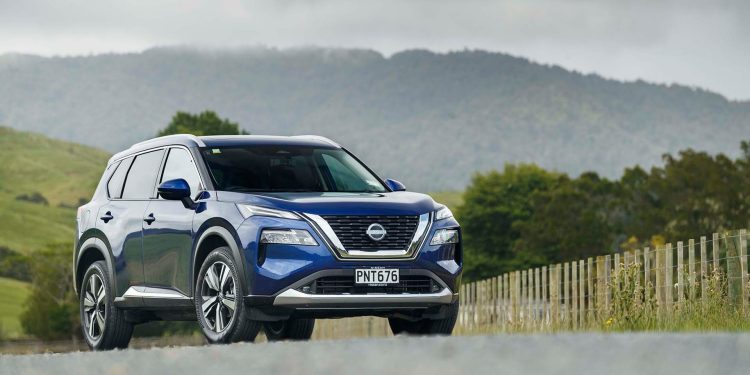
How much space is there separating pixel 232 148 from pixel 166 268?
1328mm

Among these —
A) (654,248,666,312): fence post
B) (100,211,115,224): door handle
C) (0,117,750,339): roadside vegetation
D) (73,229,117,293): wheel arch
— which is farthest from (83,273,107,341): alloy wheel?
(0,117,750,339): roadside vegetation

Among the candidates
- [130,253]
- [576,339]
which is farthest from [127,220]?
[576,339]

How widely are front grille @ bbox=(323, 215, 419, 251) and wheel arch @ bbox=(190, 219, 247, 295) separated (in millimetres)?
797

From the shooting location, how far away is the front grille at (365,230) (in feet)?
38.3

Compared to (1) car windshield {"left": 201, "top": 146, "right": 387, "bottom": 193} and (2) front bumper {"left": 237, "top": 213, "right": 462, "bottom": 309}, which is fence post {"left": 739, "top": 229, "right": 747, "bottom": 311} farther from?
(2) front bumper {"left": 237, "top": 213, "right": 462, "bottom": 309}

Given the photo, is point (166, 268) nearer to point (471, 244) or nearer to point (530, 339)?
point (530, 339)

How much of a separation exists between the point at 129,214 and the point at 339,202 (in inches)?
113

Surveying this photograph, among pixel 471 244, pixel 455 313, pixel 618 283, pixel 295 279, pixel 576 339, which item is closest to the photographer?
pixel 576 339

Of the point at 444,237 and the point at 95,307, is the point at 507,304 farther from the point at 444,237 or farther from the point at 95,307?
the point at 444,237

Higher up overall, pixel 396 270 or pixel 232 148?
pixel 232 148

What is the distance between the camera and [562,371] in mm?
6039

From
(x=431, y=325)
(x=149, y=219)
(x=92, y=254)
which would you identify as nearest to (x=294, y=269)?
(x=431, y=325)

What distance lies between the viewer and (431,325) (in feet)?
41.1

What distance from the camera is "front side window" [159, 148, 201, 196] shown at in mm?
12984
